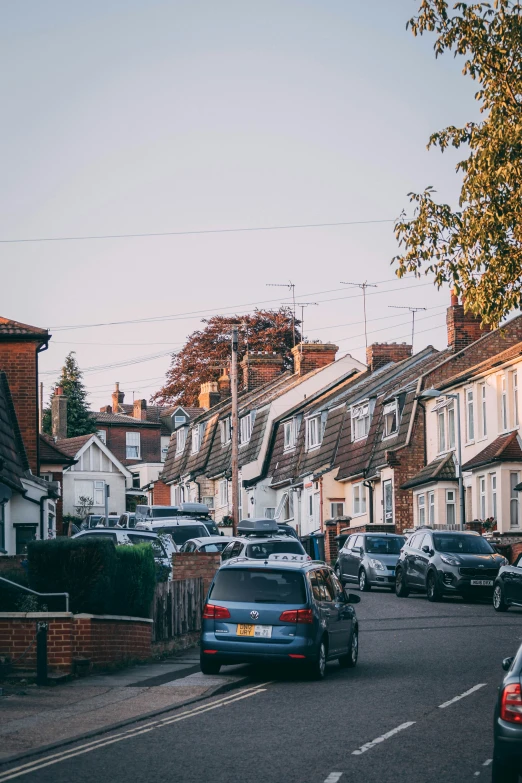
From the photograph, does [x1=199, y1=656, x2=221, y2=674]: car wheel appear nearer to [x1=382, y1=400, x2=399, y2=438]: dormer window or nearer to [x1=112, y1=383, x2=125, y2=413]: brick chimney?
[x1=382, y1=400, x2=399, y2=438]: dormer window

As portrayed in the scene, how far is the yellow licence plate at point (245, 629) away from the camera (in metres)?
16.8

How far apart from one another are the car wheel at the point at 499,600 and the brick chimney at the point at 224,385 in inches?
2148

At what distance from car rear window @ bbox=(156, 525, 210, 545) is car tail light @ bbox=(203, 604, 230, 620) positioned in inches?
672

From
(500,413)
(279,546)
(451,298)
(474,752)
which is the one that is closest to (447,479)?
(500,413)

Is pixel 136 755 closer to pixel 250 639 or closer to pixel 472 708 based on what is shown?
pixel 472 708

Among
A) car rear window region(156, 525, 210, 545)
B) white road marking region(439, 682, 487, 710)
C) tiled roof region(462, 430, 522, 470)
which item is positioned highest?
tiled roof region(462, 430, 522, 470)

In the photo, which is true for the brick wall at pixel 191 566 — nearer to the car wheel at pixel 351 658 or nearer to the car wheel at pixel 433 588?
the car wheel at pixel 351 658

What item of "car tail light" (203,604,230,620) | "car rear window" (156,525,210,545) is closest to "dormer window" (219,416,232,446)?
"car rear window" (156,525,210,545)

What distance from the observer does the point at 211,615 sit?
17062 millimetres

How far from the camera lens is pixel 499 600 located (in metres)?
28.4

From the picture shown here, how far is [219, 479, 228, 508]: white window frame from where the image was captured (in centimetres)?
7156

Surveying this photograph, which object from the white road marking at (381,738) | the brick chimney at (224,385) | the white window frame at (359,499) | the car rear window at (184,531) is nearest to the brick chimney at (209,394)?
the brick chimney at (224,385)

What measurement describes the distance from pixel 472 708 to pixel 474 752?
279 centimetres

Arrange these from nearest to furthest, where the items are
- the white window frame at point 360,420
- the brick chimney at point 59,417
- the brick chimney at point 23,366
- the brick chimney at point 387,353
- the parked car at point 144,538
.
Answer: the parked car at point 144,538
the brick chimney at point 23,366
the white window frame at point 360,420
the brick chimney at point 387,353
the brick chimney at point 59,417
